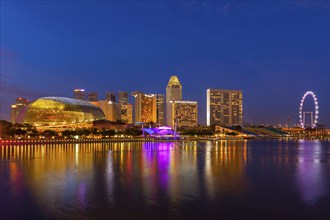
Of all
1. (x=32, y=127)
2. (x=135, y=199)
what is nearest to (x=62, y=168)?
(x=135, y=199)

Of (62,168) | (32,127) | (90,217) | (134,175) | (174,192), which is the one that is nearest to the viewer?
(90,217)

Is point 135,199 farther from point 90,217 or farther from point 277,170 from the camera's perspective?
point 277,170

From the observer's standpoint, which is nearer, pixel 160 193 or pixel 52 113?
pixel 160 193

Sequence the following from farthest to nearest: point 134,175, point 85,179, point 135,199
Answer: point 134,175, point 85,179, point 135,199

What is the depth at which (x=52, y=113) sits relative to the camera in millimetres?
139750

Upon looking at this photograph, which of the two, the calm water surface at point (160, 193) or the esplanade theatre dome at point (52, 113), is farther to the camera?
the esplanade theatre dome at point (52, 113)

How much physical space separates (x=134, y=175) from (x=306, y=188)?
1241 centimetres

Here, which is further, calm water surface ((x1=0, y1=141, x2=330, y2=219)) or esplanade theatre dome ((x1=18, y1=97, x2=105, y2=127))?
esplanade theatre dome ((x1=18, y1=97, x2=105, y2=127))

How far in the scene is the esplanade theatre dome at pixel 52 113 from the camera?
455ft

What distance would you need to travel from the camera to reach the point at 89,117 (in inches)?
5994

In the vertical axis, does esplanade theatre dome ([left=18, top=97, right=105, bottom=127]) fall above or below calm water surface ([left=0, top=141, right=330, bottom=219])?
above

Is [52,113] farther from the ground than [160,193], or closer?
farther from the ground

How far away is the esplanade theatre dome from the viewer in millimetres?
138750

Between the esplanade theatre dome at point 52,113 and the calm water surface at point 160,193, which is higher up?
the esplanade theatre dome at point 52,113
